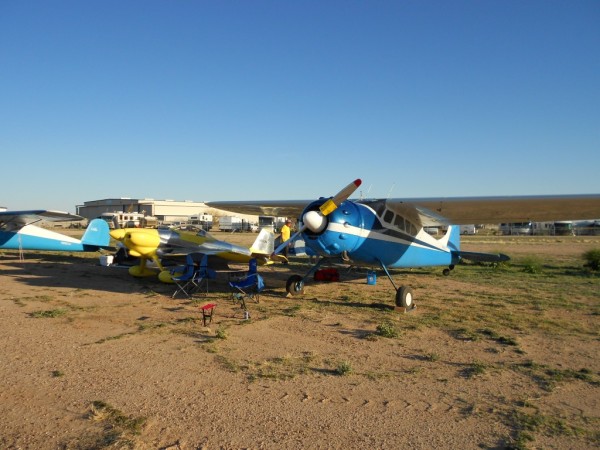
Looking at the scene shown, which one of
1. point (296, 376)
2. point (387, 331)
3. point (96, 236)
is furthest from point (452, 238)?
point (96, 236)

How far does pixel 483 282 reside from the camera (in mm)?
12844

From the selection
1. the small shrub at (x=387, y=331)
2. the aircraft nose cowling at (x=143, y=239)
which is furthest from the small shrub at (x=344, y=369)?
the aircraft nose cowling at (x=143, y=239)

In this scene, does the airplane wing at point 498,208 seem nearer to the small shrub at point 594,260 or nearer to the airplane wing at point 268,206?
the airplane wing at point 268,206

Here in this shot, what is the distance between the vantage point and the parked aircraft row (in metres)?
8.66

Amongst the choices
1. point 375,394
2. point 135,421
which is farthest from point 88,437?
point 375,394

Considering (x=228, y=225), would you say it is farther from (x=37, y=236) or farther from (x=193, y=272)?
(x=193, y=272)

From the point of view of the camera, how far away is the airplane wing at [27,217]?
17.0 m

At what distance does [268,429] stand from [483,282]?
1107 cm

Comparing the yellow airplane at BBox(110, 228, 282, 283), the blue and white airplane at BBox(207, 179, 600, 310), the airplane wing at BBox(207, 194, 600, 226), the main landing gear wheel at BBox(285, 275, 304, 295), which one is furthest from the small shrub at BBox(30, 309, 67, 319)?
the airplane wing at BBox(207, 194, 600, 226)

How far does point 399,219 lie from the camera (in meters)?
10.1

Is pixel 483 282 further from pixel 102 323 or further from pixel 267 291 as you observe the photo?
pixel 102 323

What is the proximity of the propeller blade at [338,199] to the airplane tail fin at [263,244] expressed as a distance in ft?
17.8

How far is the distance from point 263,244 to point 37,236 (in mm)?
11924

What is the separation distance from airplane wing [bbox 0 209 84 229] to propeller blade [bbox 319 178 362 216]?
13.6 meters
